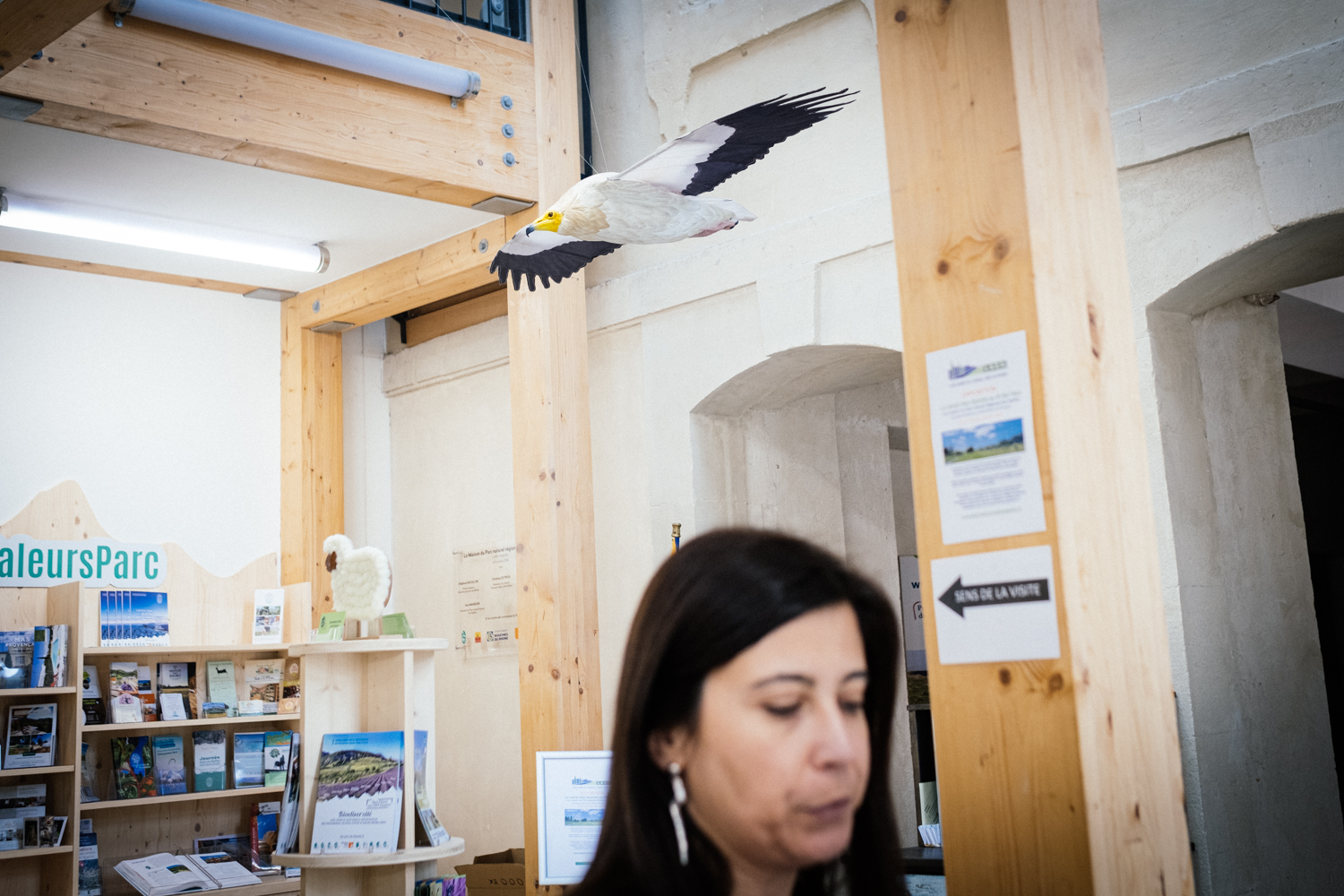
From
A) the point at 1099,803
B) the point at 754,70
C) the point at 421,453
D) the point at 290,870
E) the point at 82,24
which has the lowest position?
the point at 290,870

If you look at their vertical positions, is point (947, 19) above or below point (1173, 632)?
above

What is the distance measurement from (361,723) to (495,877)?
5.64 feet

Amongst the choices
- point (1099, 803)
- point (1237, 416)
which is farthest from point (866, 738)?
point (1237, 416)

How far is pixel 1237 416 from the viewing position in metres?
4.79

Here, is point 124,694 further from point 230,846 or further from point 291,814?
point 291,814

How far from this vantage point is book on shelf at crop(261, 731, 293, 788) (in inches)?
243

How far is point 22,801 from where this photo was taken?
5234 millimetres

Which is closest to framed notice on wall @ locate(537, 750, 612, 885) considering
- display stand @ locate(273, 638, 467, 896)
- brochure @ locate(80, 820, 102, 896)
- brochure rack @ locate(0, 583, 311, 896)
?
display stand @ locate(273, 638, 467, 896)

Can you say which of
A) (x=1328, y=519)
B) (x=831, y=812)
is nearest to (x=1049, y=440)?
(x=831, y=812)

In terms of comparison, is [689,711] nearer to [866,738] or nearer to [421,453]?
[866,738]

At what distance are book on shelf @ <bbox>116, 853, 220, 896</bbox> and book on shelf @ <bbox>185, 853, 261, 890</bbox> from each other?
27 mm

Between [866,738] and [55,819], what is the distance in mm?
5117

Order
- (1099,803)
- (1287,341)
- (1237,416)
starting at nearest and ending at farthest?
(1099,803) < (1237,416) < (1287,341)

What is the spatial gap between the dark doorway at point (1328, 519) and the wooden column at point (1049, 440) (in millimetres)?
7233
